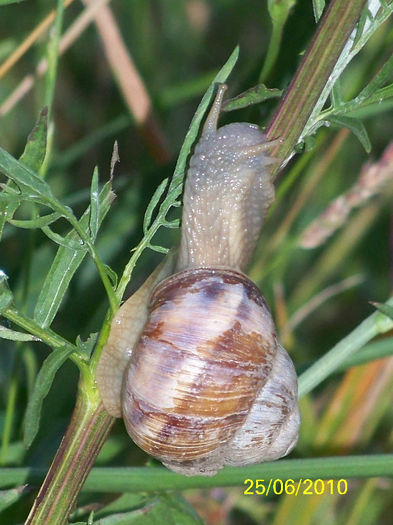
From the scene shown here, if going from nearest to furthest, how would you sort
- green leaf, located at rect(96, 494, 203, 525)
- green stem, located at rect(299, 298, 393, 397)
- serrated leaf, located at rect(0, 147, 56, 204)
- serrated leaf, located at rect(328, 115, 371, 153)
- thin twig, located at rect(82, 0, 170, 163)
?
1. serrated leaf, located at rect(0, 147, 56, 204)
2. serrated leaf, located at rect(328, 115, 371, 153)
3. green stem, located at rect(299, 298, 393, 397)
4. green leaf, located at rect(96, 494, 203, 525)
5. thin twig, located at rect(82, 0, 170, 163)

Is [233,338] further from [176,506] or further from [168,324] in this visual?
[176,506]

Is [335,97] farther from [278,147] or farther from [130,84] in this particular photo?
[130,84]

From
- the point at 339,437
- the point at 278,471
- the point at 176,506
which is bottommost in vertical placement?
the point at 339,437

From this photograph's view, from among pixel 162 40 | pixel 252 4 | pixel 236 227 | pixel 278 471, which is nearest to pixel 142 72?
pixel 162 40

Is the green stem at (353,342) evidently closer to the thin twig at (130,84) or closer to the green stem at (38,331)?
the green stem at (38,331)

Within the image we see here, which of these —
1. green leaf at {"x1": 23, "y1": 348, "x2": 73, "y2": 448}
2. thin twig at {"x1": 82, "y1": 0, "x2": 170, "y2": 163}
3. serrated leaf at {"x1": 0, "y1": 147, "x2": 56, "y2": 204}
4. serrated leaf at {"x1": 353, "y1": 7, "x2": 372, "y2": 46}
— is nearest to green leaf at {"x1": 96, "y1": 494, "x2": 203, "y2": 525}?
green leaf at {"x1": 23, "y1": 348, "x2": 73, "y2": 448}

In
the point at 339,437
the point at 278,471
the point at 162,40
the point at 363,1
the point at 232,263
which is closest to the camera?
the point at 363,1

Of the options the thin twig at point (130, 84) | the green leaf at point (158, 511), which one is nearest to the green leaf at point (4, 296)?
the green leaf at point (158, 511)

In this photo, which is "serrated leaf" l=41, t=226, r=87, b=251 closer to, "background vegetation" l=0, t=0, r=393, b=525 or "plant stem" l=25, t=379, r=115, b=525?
"background vegetation" l=0, t=0, r=393, b=525
